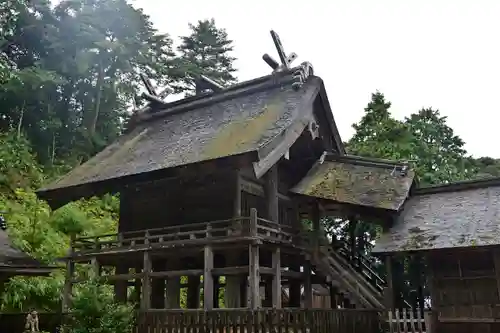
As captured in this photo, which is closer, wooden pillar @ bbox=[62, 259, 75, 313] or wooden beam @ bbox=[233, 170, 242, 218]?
wooden beam @ bbox=[233, 170, 242, 218]

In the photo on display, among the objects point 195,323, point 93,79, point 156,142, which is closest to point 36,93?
point 93,79

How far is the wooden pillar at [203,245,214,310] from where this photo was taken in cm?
1458

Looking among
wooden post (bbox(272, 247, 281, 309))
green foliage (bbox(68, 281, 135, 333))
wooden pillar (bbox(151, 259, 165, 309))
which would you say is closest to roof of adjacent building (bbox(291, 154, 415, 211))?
→ wooden post (bbox(272, 247, 281, 309))

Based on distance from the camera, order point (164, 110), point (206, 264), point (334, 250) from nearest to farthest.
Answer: point (206, 264) → point (334, 250) → point (164, 110)

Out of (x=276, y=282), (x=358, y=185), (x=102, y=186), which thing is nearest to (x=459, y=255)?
(x=358, y=185)

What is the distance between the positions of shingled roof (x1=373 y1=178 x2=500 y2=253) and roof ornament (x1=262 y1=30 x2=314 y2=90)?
6.07 metres

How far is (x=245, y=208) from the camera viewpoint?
16750mm

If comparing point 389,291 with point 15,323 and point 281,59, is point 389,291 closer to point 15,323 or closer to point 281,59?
point 281,59

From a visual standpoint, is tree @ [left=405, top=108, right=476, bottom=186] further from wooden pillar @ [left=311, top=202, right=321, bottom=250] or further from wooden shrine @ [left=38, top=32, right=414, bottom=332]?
wooden pillar @ [left=311, top=202, right=321, bottom=250]

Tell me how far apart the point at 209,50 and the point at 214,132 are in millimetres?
30793

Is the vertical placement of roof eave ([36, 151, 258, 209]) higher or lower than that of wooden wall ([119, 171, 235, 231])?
higher

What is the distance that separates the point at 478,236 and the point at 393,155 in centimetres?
1084

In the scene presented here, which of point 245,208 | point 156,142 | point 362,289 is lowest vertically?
point 362,289

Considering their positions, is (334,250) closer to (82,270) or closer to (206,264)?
(206,264)
